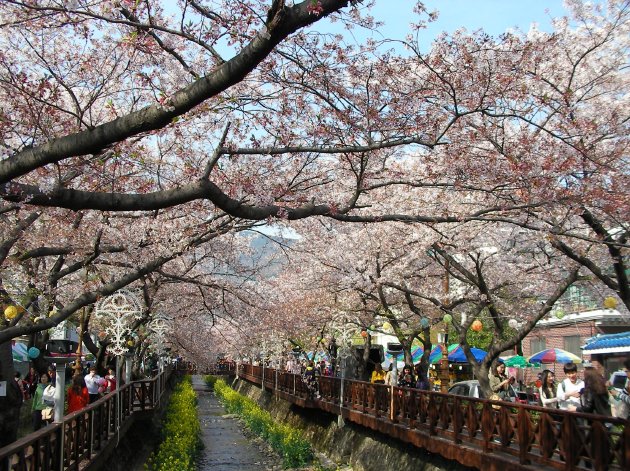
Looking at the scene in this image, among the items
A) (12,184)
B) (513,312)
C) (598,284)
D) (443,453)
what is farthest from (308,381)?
(12,184)

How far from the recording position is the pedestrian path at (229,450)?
21.4 m

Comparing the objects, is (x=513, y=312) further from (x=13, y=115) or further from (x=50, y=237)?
(x=13, y=115)

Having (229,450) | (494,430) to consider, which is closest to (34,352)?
(229,450)

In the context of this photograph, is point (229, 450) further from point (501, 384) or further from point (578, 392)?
point (578, 392)

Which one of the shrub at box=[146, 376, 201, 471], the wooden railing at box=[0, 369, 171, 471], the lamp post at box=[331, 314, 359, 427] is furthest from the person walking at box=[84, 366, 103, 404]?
the lamp post at box=[331, 314, 359, 427]

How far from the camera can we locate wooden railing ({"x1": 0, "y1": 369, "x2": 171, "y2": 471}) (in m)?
7.29

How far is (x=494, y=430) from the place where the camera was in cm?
1055

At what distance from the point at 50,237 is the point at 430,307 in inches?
594

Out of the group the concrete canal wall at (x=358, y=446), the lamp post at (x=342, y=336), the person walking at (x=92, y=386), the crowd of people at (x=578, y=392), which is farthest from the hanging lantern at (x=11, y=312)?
the lamp post at (x=342, y=336)

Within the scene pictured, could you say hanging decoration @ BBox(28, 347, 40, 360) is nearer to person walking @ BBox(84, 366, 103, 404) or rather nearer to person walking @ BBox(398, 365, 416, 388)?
person walking @ BBox(84, 366, 103, 404)

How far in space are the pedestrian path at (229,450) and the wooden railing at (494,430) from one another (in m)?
4.22

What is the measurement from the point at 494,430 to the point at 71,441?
21.9 ft

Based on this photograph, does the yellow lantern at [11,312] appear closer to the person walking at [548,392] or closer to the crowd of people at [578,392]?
the crowd of people at [578,392]

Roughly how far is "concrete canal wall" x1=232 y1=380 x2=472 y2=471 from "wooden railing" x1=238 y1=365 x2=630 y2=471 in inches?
16.5
